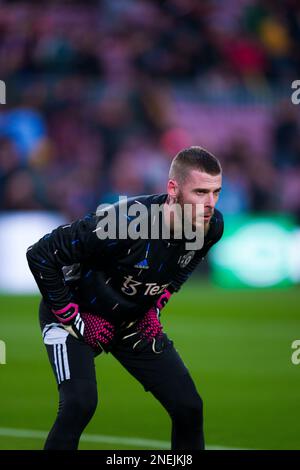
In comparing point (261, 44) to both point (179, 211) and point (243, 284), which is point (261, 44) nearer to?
point (243, 284)

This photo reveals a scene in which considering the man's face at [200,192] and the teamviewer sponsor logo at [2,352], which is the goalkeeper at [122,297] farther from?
the teamviewer sponsor logo at [2,352]

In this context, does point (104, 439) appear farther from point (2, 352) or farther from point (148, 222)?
point (2, 352)

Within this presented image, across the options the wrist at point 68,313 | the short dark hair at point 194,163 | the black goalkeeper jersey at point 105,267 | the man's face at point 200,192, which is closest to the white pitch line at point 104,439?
the black goalkeeper jersey at point 105,267

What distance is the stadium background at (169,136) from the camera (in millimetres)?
14344

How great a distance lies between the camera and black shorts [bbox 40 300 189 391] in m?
5.55

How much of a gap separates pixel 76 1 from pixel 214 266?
25.7 feet

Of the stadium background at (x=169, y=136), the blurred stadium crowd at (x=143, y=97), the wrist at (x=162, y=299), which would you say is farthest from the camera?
the blurred stadium crowd at (x=143, y=97)

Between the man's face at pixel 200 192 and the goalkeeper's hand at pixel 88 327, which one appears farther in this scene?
the goalkeeper's hand at pixel 88 327

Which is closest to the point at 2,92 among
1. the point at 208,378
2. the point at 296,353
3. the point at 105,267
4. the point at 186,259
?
the point at 296,353

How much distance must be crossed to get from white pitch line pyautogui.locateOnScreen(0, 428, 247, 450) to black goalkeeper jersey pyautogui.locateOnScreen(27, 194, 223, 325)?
151 centimetres

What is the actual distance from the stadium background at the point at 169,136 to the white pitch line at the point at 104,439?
3.36 m

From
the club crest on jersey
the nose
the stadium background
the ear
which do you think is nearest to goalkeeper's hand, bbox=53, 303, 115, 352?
the club crest on jersey

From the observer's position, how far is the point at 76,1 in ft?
74.3

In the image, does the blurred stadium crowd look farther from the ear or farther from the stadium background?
the ear
